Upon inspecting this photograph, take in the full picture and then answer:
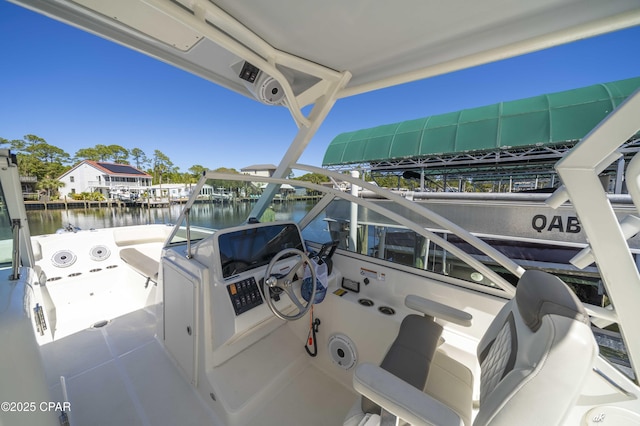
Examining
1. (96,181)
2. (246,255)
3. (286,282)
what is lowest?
(96,181)

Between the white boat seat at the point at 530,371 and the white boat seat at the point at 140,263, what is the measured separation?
2449 millimetres

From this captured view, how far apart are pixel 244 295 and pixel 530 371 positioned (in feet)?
4.54

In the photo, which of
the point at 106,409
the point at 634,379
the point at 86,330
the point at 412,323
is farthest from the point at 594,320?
the point at 86,330

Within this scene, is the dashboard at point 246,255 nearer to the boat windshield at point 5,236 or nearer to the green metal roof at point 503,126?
the boat windshield at point 5,236

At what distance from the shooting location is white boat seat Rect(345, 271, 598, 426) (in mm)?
585

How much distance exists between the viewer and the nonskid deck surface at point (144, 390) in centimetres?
142

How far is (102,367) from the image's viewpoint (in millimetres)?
1744

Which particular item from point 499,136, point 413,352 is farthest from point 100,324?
point 499,136

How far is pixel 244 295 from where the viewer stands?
1456 millimetres

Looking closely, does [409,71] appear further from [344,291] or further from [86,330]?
[86,330]

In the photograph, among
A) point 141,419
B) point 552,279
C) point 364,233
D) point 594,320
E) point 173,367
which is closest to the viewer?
point 552,279

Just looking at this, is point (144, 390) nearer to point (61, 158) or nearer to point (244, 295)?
point (244, 295)

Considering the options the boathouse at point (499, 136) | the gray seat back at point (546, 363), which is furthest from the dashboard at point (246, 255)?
the boathouse at point (499, 136)

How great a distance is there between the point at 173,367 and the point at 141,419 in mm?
370
